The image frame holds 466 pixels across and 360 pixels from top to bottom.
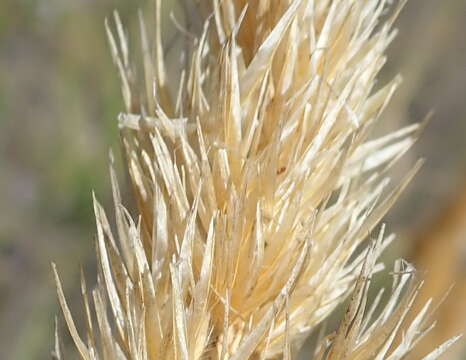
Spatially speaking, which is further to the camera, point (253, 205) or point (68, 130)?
point (68, 130)

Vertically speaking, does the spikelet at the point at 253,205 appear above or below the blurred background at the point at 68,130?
below

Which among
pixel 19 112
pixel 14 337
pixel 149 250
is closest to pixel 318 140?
pixel 149 250

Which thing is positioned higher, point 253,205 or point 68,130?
point 68,130

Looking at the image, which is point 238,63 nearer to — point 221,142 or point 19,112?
point 221,142

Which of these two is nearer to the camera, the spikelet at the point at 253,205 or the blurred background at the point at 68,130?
the spikelet at the point at 253,205
